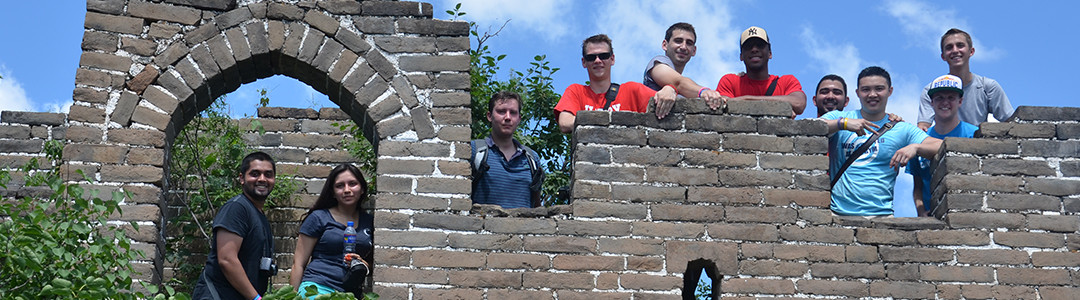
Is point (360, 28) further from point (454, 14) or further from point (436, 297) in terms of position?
point (454, 14)

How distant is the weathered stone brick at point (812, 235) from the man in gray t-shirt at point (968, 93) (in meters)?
1.33

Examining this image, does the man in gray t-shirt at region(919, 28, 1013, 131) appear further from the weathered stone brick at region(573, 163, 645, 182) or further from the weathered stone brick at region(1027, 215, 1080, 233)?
the weathered stone brick at region(573, 163, 645, 182)

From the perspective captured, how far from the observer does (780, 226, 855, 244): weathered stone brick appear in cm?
805

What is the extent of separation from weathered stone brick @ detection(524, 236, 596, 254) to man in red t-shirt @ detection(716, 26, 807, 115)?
5.02 feet

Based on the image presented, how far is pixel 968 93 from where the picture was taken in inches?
356

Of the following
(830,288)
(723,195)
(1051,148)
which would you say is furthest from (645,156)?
(1051,148)

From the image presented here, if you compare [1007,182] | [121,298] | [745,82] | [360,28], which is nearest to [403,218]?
[360,28]

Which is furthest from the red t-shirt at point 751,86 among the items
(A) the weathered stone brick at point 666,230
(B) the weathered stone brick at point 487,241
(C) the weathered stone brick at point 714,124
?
(B) the weathered stone brick at point 487,241

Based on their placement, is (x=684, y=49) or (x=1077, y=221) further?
(x=684, y=49)

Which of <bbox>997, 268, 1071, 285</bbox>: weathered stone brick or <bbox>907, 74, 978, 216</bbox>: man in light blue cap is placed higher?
<bbox>907, 74, 978, 216</bbox>: man in light blue cap

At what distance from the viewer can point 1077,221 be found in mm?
8234

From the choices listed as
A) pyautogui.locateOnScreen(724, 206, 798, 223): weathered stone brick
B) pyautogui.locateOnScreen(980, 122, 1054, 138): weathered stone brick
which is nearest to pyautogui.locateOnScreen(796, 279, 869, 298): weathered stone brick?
pyautogui.locateOnScreen(724, 206, 798, 223): weathered stone brick

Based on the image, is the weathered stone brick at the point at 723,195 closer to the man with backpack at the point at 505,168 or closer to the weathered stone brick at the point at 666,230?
the weathered stone brick at the point at 666,230

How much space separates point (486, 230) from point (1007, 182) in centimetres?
314
